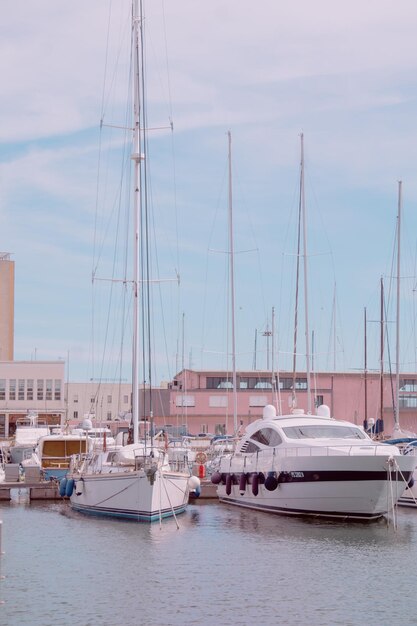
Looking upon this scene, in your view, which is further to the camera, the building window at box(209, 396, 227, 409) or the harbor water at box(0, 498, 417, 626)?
the building window at box(209, 396, 227, 409)

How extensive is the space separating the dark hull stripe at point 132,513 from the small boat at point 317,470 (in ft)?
11.7

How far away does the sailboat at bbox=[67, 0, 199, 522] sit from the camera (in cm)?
3462

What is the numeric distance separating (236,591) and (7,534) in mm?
12032

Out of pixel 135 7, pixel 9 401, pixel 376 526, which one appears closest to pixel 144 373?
pixel 376 526

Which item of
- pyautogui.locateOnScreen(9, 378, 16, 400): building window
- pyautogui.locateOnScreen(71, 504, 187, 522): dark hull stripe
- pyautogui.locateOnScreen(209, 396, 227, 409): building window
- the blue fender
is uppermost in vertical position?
pyautogui.locateOnScreen(9, 378, 16, 400): building window

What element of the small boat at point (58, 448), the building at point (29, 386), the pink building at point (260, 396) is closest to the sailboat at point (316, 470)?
the small boat at point (58, 448)

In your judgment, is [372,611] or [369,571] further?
[369,571]

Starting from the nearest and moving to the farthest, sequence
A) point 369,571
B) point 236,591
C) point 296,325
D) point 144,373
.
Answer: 1. point 236,591
2. point 369,571
3. point 144,373
4. point 296,325

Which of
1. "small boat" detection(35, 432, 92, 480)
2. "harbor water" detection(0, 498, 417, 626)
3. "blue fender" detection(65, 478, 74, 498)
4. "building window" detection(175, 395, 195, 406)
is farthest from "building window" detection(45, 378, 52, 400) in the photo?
"harbor water" detection(0, 498, 417, 626)

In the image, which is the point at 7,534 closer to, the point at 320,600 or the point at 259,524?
the point at 259,524

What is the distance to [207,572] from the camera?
2606 centimetres

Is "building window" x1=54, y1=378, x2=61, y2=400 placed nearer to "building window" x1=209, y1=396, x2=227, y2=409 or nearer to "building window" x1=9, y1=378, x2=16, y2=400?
"building window" x1=9, y1=378, x2=16, y2=400

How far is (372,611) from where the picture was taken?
71.4 ft

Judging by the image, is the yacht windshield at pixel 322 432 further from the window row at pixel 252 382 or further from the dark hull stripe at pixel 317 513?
the window row at pixel 252 382
